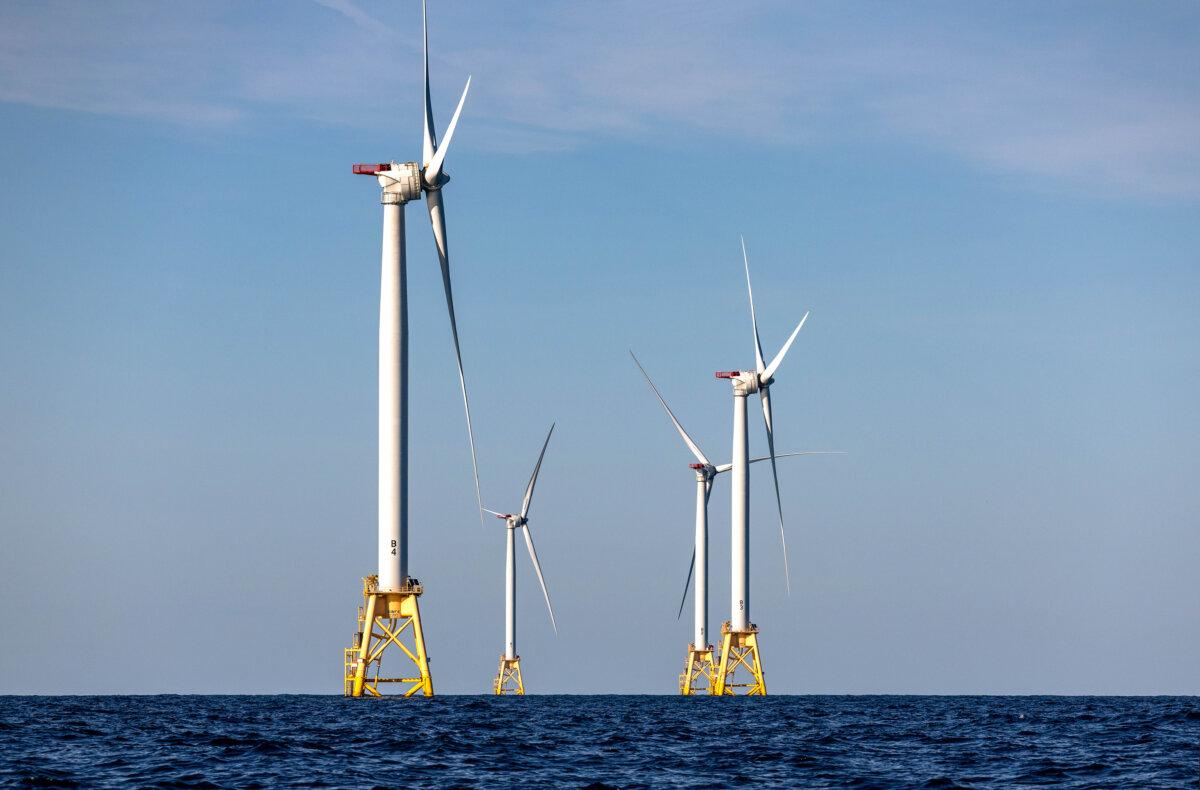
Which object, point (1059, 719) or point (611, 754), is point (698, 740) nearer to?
point (611, 754)

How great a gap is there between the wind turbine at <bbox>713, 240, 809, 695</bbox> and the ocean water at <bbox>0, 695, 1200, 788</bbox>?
7199 centimetres

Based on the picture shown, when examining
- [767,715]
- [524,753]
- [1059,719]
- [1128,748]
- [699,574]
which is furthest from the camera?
[699,574]

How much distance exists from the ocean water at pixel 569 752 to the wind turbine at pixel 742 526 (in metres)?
72.0

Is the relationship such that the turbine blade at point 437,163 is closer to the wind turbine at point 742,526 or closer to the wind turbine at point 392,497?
the wind turbine at point 392,497

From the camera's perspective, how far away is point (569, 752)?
5725 centimetres

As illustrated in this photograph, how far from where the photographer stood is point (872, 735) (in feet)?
235

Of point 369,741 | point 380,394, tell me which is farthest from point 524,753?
point 380,394

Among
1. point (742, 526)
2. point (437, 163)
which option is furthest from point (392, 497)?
point (742, 526)

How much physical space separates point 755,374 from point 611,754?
114295 millimetres

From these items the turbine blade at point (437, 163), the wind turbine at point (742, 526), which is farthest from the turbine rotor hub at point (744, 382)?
the turbine blade at point (437, 163)

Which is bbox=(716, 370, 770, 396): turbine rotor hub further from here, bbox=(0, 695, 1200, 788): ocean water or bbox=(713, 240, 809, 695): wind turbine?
bbox=(0, 695, 1200, 788): ocean water

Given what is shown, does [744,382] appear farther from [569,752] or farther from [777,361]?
[569,752]

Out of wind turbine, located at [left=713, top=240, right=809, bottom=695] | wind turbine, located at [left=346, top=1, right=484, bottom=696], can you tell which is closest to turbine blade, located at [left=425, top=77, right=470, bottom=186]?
wind turbine, located at [left=346, top=1, right=484, bottom=696]

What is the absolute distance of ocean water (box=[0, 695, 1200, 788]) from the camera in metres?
45.8
